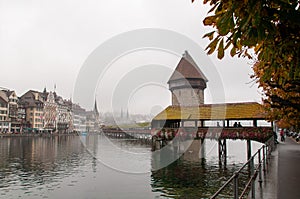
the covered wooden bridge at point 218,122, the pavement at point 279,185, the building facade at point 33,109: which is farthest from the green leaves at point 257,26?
the building facade at point 33,109

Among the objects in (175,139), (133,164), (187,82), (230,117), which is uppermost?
(187,82)

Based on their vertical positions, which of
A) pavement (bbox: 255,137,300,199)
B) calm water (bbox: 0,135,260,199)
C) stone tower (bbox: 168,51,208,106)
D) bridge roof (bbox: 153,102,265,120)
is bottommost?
calm water (bbox: 0,135,260,199)

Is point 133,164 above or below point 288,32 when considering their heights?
below

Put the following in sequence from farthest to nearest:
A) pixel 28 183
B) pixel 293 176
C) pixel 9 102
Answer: pixel 9 102 → pixel 28 183 → pixel 293 176

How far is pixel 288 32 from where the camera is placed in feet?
9.99

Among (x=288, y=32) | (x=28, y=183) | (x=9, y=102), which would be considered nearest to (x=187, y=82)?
(x=28, y=183)

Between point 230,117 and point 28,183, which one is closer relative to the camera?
point 28,183

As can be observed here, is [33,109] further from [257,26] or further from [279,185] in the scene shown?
[257,26]

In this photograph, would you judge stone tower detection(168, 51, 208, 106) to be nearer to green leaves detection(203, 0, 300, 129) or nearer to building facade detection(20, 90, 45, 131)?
green leaves detection(203, 0, 300, 129)

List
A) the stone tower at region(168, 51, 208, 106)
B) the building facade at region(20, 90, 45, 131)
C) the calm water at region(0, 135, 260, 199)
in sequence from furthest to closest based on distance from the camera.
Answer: the building facade at region(20, 90, 45, 131) < the stone tower at region(168, 51, 208, 106) < the calm water at region(0, 135, 260, 199)

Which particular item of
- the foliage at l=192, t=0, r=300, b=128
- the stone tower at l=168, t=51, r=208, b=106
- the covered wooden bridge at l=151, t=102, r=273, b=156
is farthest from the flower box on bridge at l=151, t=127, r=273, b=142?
the foliage at l=192, t=0, r=300, b=128

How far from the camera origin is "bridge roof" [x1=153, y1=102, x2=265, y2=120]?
85.1 feet

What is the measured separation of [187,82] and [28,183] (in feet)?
108

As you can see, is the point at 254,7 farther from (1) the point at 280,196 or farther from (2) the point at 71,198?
(2) the point at 71,198
